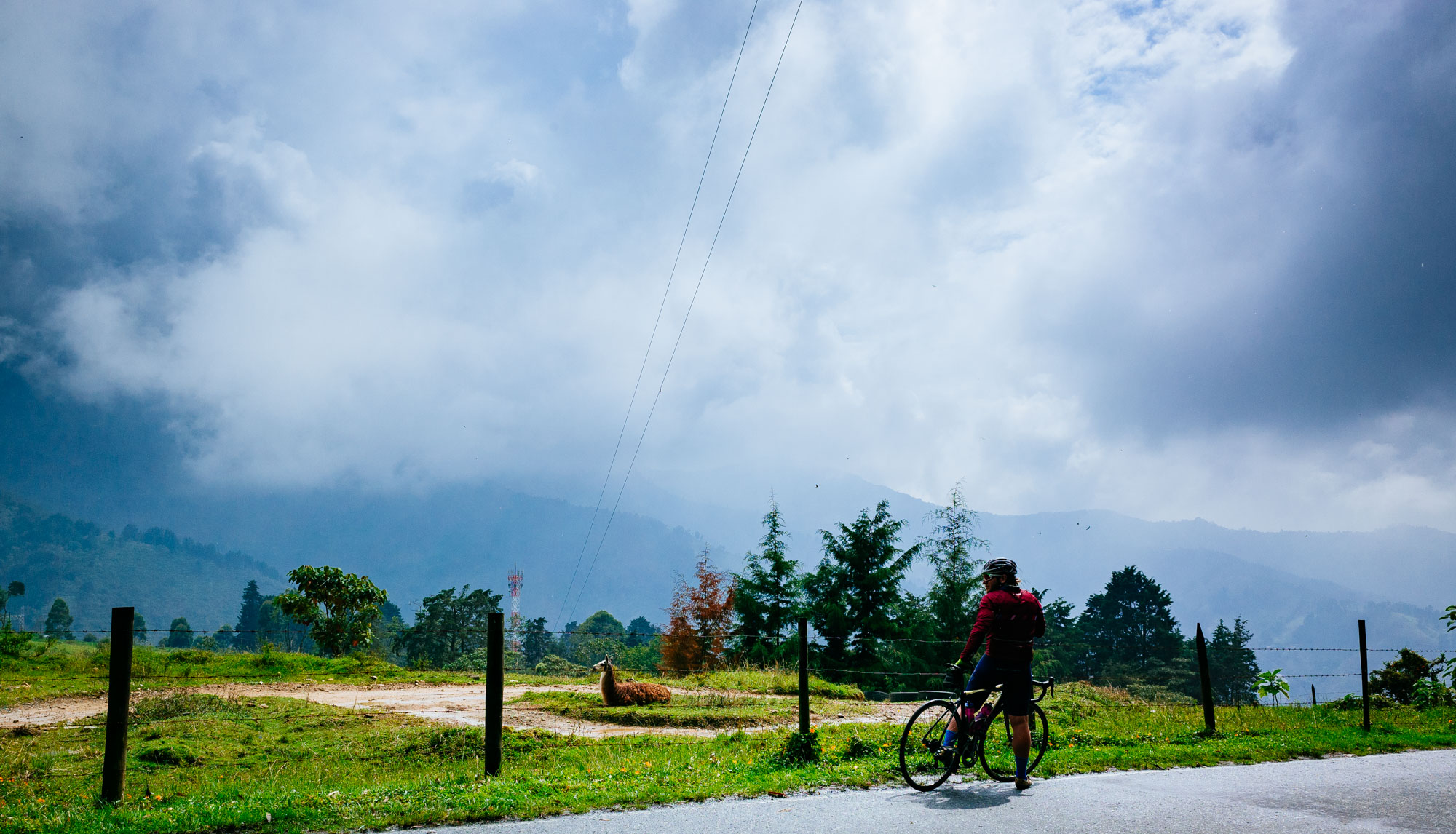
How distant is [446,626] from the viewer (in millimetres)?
64188

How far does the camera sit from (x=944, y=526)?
146 feet

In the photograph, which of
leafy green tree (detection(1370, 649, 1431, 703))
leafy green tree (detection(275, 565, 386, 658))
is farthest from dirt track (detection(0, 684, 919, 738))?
leafy green tree (detection(1370, 649, 1431, 703))

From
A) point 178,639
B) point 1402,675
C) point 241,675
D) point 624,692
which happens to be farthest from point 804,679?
point 178,639

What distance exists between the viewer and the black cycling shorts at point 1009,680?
23.7 feet

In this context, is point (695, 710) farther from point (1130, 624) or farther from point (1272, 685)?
point (1130, 624)

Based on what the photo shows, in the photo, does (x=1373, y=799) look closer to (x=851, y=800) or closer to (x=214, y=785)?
(x=851, y=800)

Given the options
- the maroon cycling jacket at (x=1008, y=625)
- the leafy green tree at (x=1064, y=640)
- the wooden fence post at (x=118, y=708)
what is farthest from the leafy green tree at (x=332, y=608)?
the leafy green tree at (x=1064, y=640)

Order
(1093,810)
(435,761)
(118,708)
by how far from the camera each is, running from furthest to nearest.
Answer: (435,761) < (118,708) < (1093,810)

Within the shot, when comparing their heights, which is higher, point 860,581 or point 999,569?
point 999,569

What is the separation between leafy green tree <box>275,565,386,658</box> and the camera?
94.6 ft

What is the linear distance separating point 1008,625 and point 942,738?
4.13 feet

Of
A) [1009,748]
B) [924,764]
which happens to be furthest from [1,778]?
[1009,748]

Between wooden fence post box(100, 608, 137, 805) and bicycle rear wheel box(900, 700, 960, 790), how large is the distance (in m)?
6.86

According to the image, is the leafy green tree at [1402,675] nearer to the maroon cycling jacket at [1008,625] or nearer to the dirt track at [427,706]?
the dirt track at [427,706]
